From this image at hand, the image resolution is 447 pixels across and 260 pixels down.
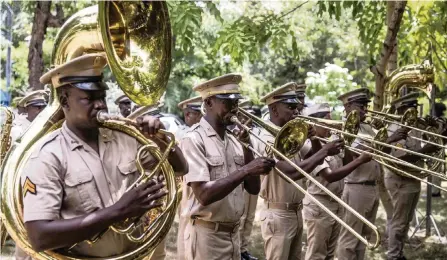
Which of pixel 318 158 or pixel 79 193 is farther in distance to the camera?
pixel 318 158

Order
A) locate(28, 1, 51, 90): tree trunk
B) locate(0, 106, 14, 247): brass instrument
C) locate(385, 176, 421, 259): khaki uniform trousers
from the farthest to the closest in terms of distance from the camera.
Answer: locate(28, 1, 51, 90): tree trunk, locate(385, 176, 421, 259): khaki uniform trousers, locate(0, 106, 14, 247): brass instrument

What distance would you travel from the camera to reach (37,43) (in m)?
10.2

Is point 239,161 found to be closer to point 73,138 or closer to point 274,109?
point 274,109

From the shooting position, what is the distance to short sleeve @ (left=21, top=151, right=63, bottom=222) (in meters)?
3.09

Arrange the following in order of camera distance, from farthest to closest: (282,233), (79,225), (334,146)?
(282,233) < (334,146) < (79,225)

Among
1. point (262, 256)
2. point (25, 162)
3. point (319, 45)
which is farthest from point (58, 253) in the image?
point (319, 45)

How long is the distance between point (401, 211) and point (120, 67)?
635cm

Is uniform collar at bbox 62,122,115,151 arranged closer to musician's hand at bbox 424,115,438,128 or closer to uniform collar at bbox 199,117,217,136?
uniform collar at bbox 199,117,217,136

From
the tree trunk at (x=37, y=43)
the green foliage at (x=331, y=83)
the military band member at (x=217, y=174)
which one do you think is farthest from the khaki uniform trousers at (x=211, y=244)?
the green foliage at (x=331, y=83)

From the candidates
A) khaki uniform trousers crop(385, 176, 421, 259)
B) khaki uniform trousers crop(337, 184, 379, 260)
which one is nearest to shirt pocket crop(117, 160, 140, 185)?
khaki uniform trousers crop(337, 184, 379, 260)

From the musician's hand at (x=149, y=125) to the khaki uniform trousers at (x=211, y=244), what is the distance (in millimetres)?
1339

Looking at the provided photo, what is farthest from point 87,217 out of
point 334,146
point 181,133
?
point 181,133

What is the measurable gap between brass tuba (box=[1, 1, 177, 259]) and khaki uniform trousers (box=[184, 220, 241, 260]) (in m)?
1.01

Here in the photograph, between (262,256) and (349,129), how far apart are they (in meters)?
3.19
